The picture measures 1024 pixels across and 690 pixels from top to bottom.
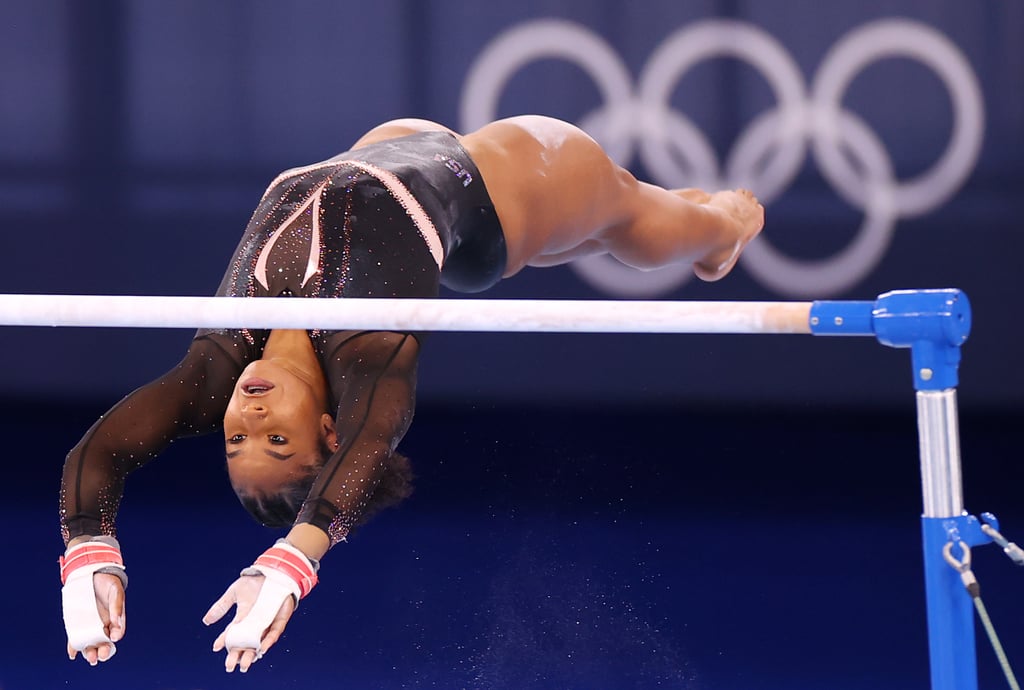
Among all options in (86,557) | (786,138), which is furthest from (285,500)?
(786,138)

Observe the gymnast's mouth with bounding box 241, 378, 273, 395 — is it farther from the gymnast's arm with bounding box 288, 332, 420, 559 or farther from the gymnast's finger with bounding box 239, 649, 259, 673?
the gymnast's finger with bounding box 239, 649, 259, 673

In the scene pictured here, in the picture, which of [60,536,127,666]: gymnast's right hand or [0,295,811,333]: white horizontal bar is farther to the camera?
[60,536,127,666]: gymnast's right hand

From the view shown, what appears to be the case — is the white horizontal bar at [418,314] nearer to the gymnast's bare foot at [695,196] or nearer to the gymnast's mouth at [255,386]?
the gymnast's mouth at [255,386]

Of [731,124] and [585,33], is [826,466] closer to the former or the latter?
[731,124]

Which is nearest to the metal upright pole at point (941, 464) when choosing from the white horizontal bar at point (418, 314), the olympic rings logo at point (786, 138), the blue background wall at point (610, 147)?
the white horizontal bar at point (418, 314)

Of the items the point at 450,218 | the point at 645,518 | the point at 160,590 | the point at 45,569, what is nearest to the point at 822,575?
the point at 645,518

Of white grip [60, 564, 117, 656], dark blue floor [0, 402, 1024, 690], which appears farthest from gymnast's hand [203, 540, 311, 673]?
dark blue floor [0, 402, 1024, 690]

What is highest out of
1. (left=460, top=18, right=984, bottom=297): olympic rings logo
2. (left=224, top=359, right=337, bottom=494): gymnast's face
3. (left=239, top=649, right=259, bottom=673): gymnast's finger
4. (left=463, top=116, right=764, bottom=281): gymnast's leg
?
(left=460, top=18, right=984, bottom=297): olympic rings logo
